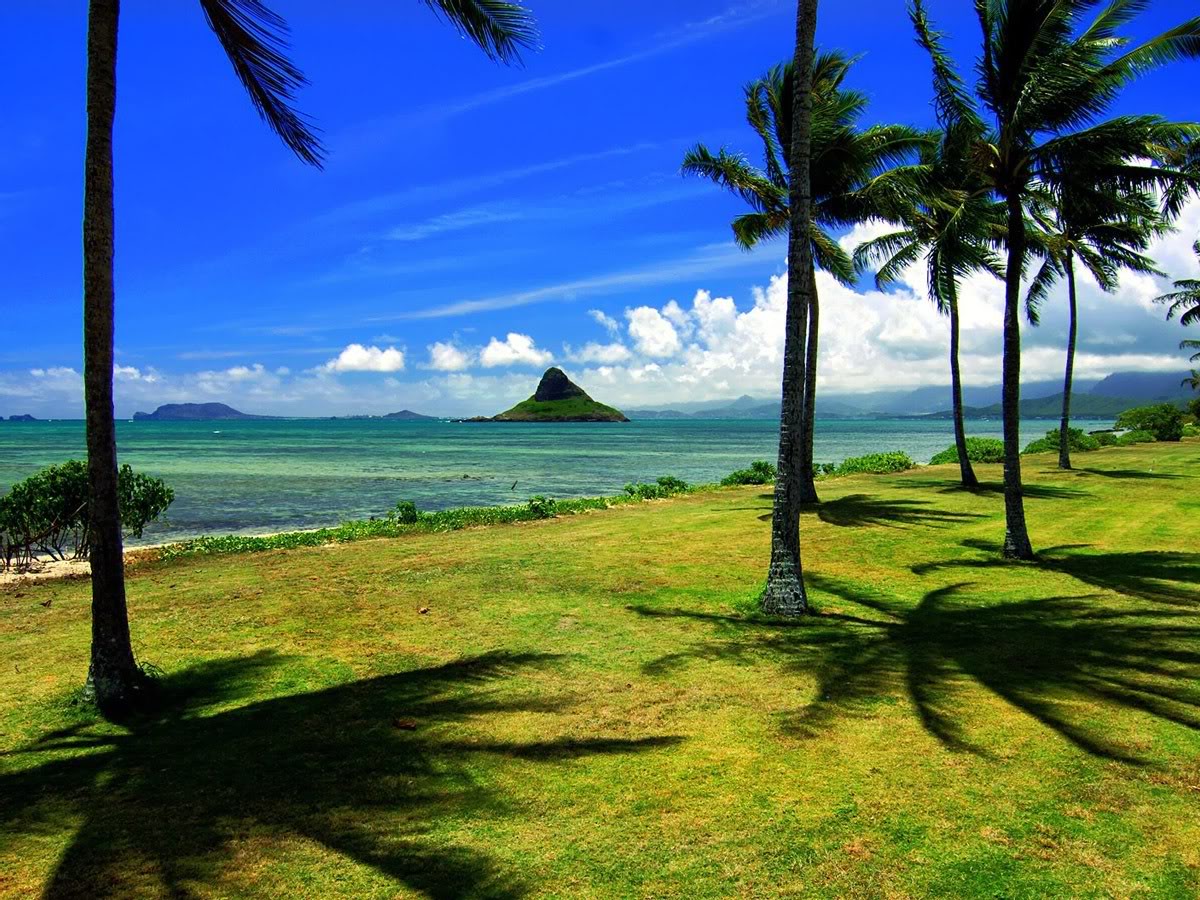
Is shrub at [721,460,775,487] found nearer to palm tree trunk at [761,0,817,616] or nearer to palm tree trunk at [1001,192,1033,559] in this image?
palm tree trunk at [1001,192,1033,559]

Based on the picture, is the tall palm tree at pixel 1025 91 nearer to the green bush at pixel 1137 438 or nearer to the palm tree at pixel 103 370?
the palm tree at pixel 103 370

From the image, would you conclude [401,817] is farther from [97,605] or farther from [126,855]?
[97,605]

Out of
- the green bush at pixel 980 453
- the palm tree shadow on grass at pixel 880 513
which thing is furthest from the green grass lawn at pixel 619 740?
the green bush at pixel 980 453

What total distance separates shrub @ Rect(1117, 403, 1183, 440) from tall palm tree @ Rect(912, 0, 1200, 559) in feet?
146

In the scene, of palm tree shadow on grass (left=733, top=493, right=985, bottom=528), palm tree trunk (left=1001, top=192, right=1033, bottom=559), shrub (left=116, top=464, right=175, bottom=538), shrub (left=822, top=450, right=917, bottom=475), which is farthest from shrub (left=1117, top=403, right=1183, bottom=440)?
shrub (left=116, top=464, right=175, bottom=538)

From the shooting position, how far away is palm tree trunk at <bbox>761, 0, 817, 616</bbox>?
985 centimetres

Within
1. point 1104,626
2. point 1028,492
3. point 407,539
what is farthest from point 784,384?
point 1028,492

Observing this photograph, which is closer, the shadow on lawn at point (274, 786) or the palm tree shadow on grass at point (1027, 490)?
the shadow on lawn at point (274, 786)

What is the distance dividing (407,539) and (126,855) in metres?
12.9

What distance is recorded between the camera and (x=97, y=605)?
6812mm

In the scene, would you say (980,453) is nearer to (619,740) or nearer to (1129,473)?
(1129,473)

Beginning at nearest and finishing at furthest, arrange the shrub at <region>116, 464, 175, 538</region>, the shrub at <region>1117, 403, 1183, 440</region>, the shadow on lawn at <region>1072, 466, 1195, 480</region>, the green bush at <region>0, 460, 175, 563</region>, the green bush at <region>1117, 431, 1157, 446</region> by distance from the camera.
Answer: the green bush at <region>0, 460, 175, 563</region>, the shrub at <region>116, 464, 175, 538</region>, the shadow on lawn at <region>1072, 466, 1195, 480</region>, the green bush at <region>1117, 431, 1157, 446</region>, the shrub at <region>1117, 403, 1183, 440</region>

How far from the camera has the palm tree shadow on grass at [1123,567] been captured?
10547 millimetres

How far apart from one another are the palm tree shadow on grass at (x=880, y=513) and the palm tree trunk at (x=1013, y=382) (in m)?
3.83
